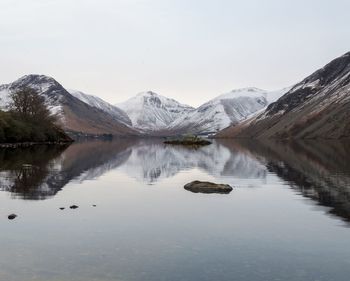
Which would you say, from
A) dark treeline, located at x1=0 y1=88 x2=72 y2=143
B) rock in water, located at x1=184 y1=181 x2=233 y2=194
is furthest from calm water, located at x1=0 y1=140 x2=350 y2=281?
dark treeline, located at x1=0 y1=88 x2=72 y2=143

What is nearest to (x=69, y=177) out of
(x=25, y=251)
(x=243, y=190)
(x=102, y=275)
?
(x=243, y=190)

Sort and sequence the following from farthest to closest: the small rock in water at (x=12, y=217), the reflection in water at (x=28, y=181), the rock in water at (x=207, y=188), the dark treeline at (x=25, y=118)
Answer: the dark treeline at (x=25, y=118)
the rock in water at (x=207, y=188)
the reflection in water at (x=28, y=181)
the small rock in water at (x=12, y=217)

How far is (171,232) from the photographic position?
33.2 meters

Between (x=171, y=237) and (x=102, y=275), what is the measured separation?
346 inches

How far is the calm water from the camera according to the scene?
24.5 metres

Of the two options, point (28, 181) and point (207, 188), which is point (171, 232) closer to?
point (207, 188)

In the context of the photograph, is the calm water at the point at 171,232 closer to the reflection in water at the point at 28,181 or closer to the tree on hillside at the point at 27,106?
the reflection in water at the point at 28,181

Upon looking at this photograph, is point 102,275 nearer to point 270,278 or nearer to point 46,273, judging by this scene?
point 46,273

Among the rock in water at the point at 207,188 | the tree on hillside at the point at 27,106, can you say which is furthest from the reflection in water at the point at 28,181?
the tree on hillside at the point at 27,106

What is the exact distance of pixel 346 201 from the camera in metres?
47.0

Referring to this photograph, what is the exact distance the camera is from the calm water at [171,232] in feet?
80.3

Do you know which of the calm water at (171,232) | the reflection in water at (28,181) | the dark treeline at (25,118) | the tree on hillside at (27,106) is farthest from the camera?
the tree on hillside at (27,106)

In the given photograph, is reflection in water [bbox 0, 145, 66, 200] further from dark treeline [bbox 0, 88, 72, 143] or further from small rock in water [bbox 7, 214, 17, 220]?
dark treeline [bbox 0, 88, 72, 143]

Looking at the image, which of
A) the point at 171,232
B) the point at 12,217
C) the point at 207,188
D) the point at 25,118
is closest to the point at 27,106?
the point at 25,118
